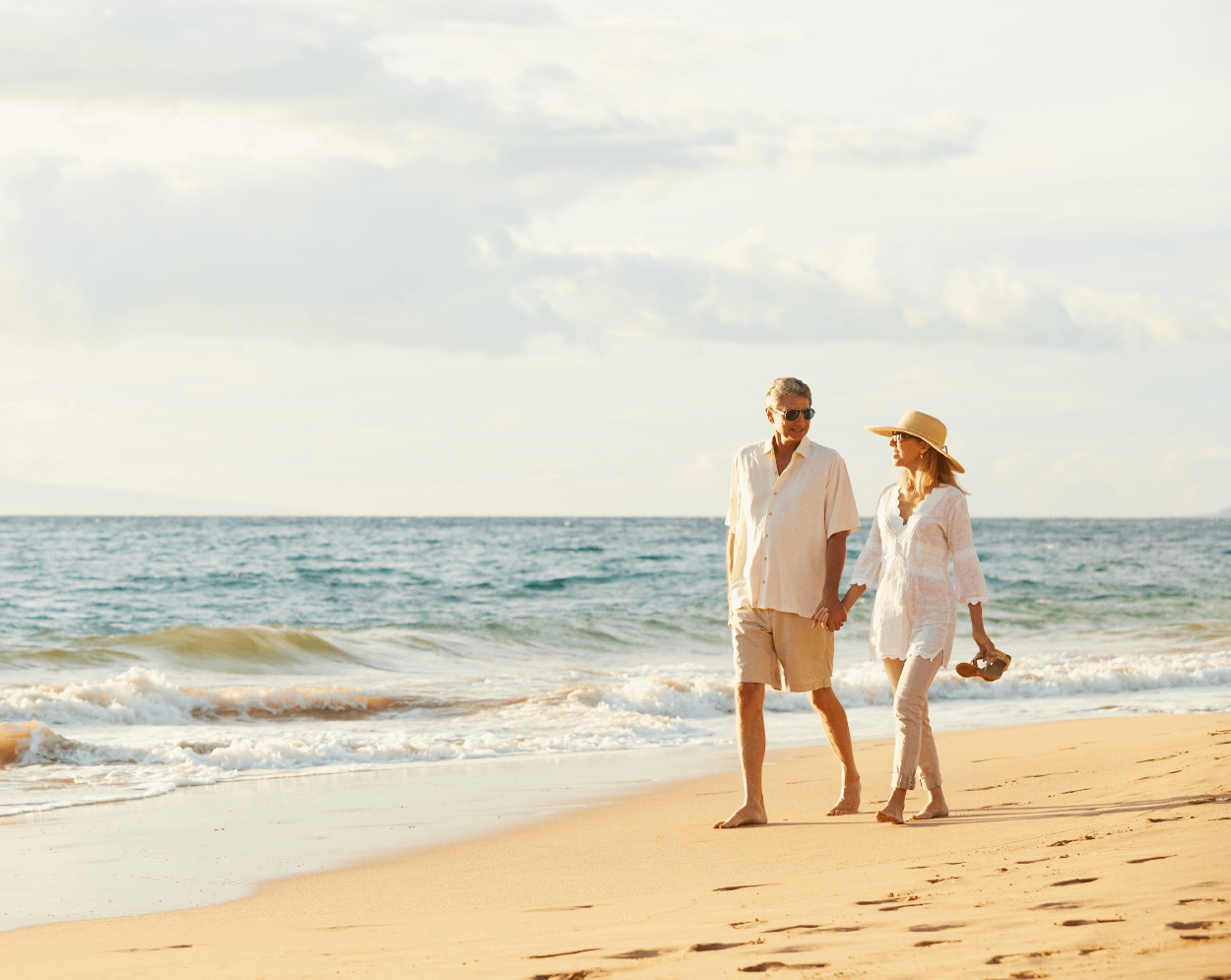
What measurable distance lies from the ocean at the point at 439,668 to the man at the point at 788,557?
13.2 feet

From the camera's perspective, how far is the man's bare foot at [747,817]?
17.4 ft

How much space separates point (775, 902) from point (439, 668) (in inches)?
460

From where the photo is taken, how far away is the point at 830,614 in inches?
195

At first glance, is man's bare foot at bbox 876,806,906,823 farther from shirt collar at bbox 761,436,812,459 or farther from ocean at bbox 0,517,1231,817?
ocean at bbox 0,517,1231,817

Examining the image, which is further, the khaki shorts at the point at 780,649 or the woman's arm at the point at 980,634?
the khaki shorts at the point at 780,649

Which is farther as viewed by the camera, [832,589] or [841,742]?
[841,742]

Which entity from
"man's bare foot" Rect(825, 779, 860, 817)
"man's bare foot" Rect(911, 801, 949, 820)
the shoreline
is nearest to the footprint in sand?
the shoreline

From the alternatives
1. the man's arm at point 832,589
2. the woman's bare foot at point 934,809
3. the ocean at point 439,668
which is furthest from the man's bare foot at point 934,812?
the ocean at point 439,668

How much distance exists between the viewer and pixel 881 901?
3.43m

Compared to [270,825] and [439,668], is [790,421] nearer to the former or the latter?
[270,825]

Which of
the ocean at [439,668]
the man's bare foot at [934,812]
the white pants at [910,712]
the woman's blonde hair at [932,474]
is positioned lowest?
the ocean at [439,668]

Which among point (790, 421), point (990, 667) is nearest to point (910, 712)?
point (990, 667)

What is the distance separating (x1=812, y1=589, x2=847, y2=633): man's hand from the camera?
4.93 meters

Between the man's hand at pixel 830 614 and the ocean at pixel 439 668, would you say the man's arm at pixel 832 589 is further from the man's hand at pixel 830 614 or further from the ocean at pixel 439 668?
the ocean at pixel 439 668
